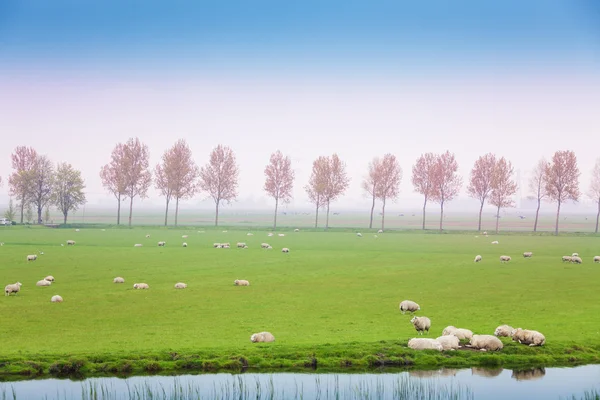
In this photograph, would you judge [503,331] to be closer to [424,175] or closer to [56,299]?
[56,299]

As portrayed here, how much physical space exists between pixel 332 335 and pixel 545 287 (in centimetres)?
1982

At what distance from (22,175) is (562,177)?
111220mm

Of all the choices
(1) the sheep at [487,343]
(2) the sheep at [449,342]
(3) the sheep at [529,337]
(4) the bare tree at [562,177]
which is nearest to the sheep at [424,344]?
(2) the sheep at [449,342]

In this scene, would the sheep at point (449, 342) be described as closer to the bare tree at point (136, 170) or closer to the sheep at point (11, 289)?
the sheep at point (11, 289)

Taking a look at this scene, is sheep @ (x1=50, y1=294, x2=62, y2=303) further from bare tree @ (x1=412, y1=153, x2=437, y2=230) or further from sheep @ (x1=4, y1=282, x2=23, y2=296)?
bare tree @ (x1=412, y1=153, x2=437, y2=230)

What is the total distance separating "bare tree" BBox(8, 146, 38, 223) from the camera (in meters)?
134

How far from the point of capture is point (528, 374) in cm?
2145

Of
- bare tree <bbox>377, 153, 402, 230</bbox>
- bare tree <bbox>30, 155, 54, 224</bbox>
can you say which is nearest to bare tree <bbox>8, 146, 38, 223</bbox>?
bare tree <bbox>30, 155, 54, 224</bbox>

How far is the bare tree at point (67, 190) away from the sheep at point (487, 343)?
409 ft

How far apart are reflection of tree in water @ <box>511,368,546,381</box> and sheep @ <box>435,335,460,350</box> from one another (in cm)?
228

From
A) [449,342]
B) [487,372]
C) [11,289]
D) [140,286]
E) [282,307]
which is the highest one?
[449,342]

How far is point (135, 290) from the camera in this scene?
122ft

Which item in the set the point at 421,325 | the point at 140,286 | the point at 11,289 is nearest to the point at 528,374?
the point at 421,325

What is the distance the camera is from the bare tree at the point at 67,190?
5354 inches
